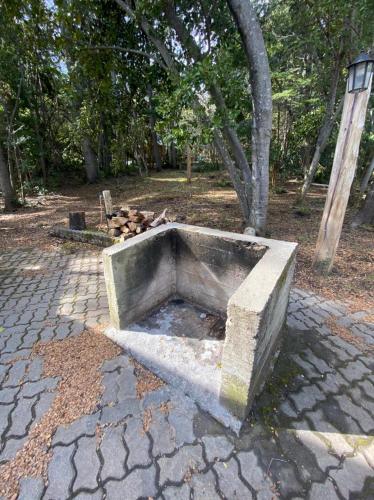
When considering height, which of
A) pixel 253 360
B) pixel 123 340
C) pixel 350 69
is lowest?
pixel 123 340

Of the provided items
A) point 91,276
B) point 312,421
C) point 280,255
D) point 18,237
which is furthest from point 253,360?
point 18,237

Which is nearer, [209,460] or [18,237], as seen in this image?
[209,460]

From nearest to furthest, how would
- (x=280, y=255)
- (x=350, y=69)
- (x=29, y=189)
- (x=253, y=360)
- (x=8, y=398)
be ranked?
1. (x=253, y=360)
2. (x=8, y=398)
3. (x=280, y=255)
4. (x=350, y=69)
5. (x=29, y=189)

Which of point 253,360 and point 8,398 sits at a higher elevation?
point 253,360

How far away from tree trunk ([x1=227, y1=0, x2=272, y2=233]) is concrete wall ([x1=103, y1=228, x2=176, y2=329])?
233cm

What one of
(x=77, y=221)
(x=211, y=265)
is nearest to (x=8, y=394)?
(x=211, y=265)

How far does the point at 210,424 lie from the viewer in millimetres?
1631

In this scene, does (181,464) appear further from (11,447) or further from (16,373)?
(16,373)

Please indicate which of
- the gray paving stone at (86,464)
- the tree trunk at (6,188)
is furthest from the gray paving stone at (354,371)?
the tree trunk at (6,188)

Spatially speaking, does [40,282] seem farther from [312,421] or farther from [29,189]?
[29,189]

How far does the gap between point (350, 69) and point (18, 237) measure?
6771 millimetres

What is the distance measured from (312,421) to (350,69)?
141 inches

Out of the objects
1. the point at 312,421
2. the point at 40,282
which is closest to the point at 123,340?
the point at 312,421

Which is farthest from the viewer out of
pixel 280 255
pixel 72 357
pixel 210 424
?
pixel 72 357
